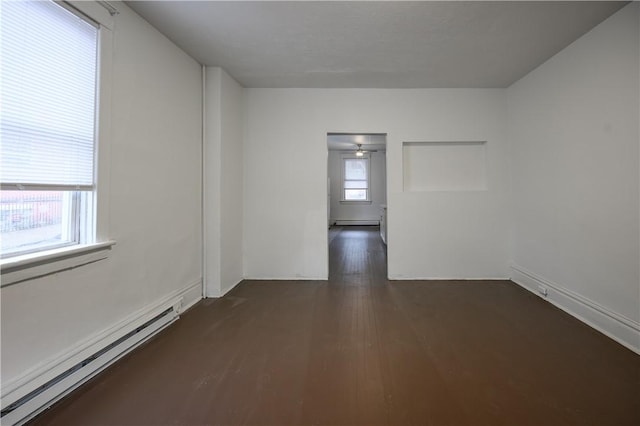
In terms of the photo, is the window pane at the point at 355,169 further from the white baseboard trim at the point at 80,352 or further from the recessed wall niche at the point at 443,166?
the white baseboard trim at the point at 80,352

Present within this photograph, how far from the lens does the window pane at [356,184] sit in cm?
966

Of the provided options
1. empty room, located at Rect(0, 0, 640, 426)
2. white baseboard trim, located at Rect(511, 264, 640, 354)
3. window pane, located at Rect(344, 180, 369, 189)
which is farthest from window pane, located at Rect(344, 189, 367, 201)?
white baseboard trim, located at Rect(511, 264, 640, 354)

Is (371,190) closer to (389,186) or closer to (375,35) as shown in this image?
(389,186)

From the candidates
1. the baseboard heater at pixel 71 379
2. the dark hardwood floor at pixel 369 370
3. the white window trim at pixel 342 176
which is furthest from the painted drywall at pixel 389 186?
the white window trim at pixel 342 176

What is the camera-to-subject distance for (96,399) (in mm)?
1504

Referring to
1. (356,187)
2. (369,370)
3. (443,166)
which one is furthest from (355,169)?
(369,370)

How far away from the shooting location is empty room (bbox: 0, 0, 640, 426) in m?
1.45

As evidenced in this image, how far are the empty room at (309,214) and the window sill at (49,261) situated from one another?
1 centimetres

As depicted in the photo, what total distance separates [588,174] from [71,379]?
13.5 feet

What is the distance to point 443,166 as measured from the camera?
12.3ft

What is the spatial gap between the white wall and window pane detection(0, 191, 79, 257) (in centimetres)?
395

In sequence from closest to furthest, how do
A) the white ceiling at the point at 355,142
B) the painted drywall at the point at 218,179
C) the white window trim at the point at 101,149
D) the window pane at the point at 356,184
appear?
the white window trim at the point at 101,149 < the painted drywall at the point at 218,179 < the white ceiling at the point at 355,142 < the window pane at the point at 356,184

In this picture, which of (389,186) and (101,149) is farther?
(389,186)

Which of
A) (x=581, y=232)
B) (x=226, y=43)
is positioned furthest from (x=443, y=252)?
(x=226, y=43)
